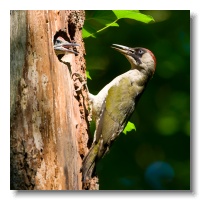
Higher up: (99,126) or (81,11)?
(81,11)

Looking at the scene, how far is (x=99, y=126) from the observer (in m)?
2.65

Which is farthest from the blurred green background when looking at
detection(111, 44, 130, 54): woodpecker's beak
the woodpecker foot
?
the woodpecker foot

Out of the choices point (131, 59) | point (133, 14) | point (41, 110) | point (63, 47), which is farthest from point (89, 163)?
point (133, 14)

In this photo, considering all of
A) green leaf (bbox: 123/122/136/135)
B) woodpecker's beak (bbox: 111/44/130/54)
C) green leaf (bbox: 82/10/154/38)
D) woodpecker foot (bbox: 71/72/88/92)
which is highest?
green leaf (bbox: 82/10/154/38)

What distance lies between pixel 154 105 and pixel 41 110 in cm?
88

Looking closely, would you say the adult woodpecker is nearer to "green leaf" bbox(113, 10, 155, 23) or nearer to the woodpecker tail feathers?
the woodpecker tail feathers

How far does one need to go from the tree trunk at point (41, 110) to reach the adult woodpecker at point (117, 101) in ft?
0.30

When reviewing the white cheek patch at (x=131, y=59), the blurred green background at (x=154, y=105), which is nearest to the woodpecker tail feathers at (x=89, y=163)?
the blurred green background at (x=154, y=105)

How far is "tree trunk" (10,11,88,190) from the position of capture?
237cm

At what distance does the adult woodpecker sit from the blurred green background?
139 mm

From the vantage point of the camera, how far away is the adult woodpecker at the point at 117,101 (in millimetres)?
2562
